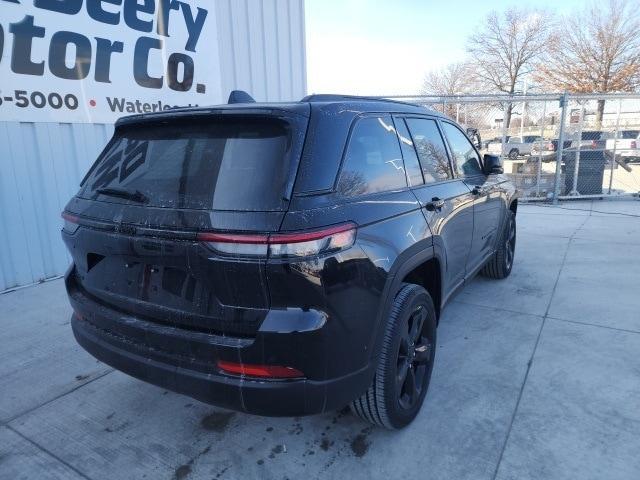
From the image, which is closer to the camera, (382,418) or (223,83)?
(382,418)

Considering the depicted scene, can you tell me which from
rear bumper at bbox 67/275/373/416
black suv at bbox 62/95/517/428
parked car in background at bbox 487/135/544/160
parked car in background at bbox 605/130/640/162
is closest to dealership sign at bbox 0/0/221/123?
black suv at bbox 62/95/517/428

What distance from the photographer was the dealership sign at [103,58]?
14.9 ft

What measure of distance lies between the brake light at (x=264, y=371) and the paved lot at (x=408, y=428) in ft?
2.26

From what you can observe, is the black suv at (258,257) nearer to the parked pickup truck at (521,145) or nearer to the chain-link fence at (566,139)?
the chain-link fence at (566,139)

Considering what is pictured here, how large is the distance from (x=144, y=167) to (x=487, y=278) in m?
4.01

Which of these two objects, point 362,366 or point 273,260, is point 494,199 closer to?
point 362,366

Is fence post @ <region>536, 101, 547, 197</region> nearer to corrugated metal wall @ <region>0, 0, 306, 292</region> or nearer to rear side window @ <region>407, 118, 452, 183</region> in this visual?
corrugated metal wall @ <region>0, 0, 306, 292</region>

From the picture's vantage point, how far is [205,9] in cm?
625

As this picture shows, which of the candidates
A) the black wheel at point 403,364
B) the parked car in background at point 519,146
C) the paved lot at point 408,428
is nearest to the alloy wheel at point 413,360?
the black wheel at point 403,364

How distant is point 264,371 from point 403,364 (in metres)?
0.93

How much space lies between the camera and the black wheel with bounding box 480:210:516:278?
4773mm

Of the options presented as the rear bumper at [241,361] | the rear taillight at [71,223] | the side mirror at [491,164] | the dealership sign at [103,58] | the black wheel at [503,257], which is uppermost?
the dealership sign at [103,58]

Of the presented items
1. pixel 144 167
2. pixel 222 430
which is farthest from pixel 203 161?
pixel 222 430

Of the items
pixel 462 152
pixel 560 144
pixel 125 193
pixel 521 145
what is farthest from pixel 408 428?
pixel 521 145
